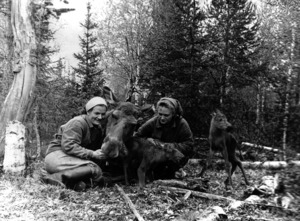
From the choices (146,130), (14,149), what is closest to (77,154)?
(146,130)

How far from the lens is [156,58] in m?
11.8

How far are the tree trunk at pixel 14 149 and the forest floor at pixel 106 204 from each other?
Result: 1.06 m

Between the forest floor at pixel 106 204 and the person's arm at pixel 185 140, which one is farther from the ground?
the person's arm at pixel 185 140

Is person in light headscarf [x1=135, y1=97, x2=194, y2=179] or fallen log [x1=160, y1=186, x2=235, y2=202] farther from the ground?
person in light headscarf [x1=135, y1=97, x2=194, y2=179]

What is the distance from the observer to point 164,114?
652 centimetres

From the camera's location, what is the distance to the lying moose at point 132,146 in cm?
575

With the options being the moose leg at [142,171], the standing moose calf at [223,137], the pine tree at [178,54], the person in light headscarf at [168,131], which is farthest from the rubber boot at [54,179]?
the pine tree at [178,54]

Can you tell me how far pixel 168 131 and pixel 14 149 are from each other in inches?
147

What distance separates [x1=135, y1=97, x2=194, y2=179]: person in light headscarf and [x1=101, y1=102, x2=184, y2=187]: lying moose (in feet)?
0.67

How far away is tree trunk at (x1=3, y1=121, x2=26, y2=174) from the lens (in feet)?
24.3

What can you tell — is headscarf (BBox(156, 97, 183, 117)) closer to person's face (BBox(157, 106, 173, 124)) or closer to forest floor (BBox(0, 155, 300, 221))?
person's face (BBox(157, 106, 173, 124))

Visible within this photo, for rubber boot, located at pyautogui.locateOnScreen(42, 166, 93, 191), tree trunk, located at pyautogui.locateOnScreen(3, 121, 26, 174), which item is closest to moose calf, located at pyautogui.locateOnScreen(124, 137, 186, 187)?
rubber boot, located at pyautogui.locateOnScreen(42, 166, 93, 191)

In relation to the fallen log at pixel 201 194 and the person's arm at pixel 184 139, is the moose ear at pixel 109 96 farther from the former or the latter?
the fallen log at pixel 201 194

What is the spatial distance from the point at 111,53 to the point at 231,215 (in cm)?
2044
